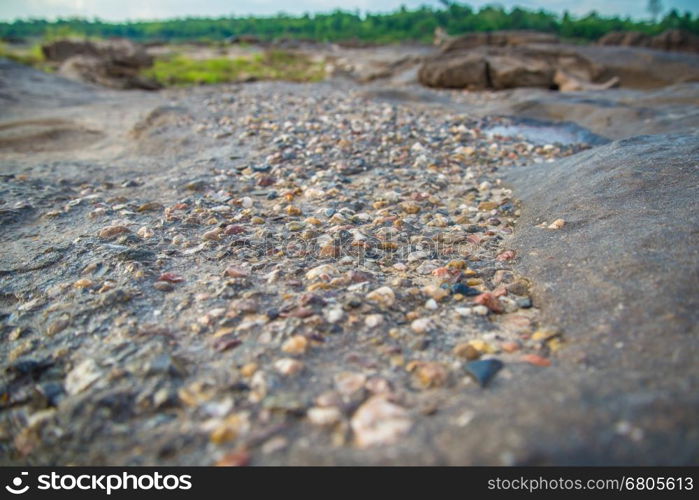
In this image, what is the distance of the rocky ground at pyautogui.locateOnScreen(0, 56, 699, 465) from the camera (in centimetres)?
171

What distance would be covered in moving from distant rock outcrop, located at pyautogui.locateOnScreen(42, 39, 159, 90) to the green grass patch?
2.72ft

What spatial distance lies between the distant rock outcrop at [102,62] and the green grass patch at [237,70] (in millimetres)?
829

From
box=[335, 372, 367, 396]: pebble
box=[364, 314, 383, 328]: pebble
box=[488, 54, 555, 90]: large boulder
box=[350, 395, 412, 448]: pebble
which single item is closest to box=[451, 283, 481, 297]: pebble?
box=[364, 314, 383, 328]: pebble

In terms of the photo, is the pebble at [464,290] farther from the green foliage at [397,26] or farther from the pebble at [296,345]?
the green foliage at [397,26]

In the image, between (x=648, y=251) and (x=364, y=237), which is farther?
(x=364, y=237)

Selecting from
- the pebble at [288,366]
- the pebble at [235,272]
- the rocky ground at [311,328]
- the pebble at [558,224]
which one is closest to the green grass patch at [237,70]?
the rocky ground at [311,328]

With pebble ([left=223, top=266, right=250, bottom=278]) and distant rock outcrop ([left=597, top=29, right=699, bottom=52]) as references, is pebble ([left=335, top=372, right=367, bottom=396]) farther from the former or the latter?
distant rock outcrop ([left=597, top=29, right=699, bottom=52])

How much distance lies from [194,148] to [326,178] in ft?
9.02

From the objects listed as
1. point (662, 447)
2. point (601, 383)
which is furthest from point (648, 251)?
point (662, 447)

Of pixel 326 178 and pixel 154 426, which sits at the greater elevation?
pixel 326 178

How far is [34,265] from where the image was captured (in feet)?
11.1

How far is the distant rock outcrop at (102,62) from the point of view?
16.8 metres

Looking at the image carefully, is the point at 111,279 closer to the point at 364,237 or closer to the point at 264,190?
the point at 364,237

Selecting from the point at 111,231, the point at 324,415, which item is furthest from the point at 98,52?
the point at 324,415
